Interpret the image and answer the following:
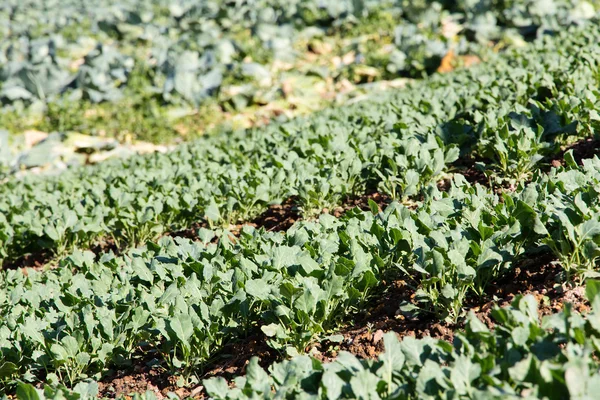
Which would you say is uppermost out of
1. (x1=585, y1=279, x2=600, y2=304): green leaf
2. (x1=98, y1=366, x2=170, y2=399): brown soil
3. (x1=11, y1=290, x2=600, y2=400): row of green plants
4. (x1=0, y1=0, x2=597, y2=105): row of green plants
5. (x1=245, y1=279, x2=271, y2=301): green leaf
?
(x1=585, y1=279, x2=600, y2=304): green leaf

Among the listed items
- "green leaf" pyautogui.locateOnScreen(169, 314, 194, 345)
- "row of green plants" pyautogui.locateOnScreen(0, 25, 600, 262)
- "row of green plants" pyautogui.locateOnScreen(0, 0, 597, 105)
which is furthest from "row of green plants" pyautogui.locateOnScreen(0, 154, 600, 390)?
"row of green plants" pyautogui.locateOnScreen(0, 0, 597, 105)

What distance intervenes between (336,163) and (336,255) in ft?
6.74

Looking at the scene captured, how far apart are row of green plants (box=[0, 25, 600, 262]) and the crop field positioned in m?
0.03

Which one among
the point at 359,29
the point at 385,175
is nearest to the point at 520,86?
the point at 385,175

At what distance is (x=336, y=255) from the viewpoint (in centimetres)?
356

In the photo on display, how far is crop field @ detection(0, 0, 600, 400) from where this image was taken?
96.1 inches

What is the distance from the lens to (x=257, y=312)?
11.4ft

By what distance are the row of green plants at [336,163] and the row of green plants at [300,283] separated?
1.10m

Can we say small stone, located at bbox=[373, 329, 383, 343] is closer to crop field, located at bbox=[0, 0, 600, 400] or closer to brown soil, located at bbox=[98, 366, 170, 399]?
crop field, located at bbox=[0, 0, 600, 400]

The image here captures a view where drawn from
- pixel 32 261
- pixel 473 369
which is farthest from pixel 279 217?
pixel 473 369

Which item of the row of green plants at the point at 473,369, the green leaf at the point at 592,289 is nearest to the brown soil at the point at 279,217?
the row of green plants at the point at 473,369

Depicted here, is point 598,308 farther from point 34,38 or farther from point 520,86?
point 34,38

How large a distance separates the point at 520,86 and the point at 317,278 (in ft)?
12.6

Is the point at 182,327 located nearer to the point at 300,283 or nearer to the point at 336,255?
the point at 300,283
